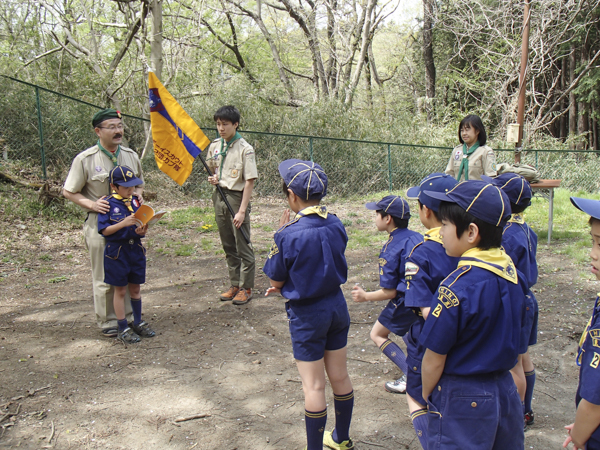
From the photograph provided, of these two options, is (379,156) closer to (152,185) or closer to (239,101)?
(239,101)

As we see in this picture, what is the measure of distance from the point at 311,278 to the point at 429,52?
1813 cm

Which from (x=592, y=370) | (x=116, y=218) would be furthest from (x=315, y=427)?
(x=116, y=218)

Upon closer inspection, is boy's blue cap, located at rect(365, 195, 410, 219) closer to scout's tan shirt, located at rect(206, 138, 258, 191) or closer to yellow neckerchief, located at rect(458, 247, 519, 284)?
yellow neckerchief, located at rect(458, 247, 519, 284)

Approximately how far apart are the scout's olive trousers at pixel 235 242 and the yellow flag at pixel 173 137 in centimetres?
50

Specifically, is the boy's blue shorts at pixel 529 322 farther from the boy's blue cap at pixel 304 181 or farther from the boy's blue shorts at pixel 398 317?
the boy's blue cap at pixel 304 181

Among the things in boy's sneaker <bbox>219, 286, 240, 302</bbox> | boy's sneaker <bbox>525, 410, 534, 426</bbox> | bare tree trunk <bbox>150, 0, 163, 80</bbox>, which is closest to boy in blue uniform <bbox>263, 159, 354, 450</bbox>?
boy's sneaker <bbox>525, 410, 534, 426</bbox>

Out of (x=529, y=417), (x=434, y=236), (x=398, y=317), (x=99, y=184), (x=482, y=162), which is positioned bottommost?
(x=529, y=417)

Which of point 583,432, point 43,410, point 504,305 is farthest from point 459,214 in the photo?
point 43,410

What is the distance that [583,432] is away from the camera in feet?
5.20

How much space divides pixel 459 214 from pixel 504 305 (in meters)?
0.36

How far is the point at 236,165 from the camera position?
16.5ft

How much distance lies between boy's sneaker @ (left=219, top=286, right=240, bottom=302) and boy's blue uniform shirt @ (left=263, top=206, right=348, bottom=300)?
290 centimetres

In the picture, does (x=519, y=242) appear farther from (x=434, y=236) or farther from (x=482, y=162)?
(x=482, y=162)

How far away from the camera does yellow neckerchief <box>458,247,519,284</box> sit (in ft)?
5.44
